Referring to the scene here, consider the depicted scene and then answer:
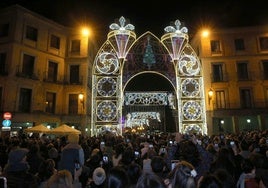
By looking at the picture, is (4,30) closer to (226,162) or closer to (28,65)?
(28,65)

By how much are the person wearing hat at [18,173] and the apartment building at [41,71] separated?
1780 centimetres

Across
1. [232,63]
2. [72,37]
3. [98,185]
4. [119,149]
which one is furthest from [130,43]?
[98,185]

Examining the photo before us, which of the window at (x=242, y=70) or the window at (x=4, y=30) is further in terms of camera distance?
the window at (x=242, y=70)

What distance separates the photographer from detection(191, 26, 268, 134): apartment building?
2678 cm

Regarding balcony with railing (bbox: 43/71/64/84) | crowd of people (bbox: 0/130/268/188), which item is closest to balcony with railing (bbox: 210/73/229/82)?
balcony with railing (bbox: 43/71/64/84)

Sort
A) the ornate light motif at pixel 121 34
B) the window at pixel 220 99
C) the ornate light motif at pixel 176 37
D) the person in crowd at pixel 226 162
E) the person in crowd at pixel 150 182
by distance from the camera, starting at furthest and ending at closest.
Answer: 1. the window at pixel 220 99
2. the ornate light motif at pixel 176 37
3. the ornate light motif at pixel 121 34
4. the person in crowd at pixel 226 162
5. the person in crowd at pixel 150 182

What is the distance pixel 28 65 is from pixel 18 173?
23.0m

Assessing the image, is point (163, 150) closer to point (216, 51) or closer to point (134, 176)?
point (134, 176)

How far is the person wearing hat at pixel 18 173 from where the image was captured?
431 cm

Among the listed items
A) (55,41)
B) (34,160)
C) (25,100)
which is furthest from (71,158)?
(55,41)

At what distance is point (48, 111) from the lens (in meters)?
26.1

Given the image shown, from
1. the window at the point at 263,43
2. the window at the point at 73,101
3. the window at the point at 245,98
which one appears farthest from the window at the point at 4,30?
the window at the point at 263,43

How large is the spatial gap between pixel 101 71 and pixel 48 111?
9428mm

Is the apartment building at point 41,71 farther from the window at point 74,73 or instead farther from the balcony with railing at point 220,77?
the balcony with railing at point 220,77
